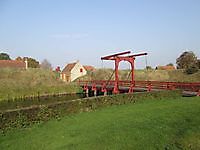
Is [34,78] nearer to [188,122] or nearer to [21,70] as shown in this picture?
[21,70]

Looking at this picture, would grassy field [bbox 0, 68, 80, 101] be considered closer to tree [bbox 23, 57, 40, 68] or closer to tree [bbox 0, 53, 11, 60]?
tree [bbox 23, 57, 40, 68]

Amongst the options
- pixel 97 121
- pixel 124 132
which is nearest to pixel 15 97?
pixel 97 121

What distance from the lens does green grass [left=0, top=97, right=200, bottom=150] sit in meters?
7.06

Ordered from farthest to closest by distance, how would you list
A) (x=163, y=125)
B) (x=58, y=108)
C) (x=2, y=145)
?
(x=58, y=108) → (x=163, y=125) → (x=2, y=145)

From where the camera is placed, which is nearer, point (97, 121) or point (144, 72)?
point (97, 121)

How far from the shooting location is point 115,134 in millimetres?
7828

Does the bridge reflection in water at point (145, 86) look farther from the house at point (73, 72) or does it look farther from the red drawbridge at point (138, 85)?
the house at point (73, 72)

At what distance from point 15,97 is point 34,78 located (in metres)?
12.5

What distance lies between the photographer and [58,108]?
1188cm

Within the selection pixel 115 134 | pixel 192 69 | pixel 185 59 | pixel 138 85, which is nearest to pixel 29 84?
pixel 138 85

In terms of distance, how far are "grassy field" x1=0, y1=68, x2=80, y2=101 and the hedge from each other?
76.1 feet

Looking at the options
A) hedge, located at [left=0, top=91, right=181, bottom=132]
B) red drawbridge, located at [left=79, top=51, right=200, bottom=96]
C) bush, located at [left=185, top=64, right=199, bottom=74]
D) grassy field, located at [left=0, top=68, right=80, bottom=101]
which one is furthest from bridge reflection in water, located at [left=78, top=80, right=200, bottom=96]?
bush, located at [left=185, top=64, right=199, bottom=74]

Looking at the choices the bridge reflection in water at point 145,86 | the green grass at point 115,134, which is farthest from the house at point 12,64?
the green grass at point 115,134

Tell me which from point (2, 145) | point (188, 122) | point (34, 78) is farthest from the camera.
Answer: point (34, 78)
